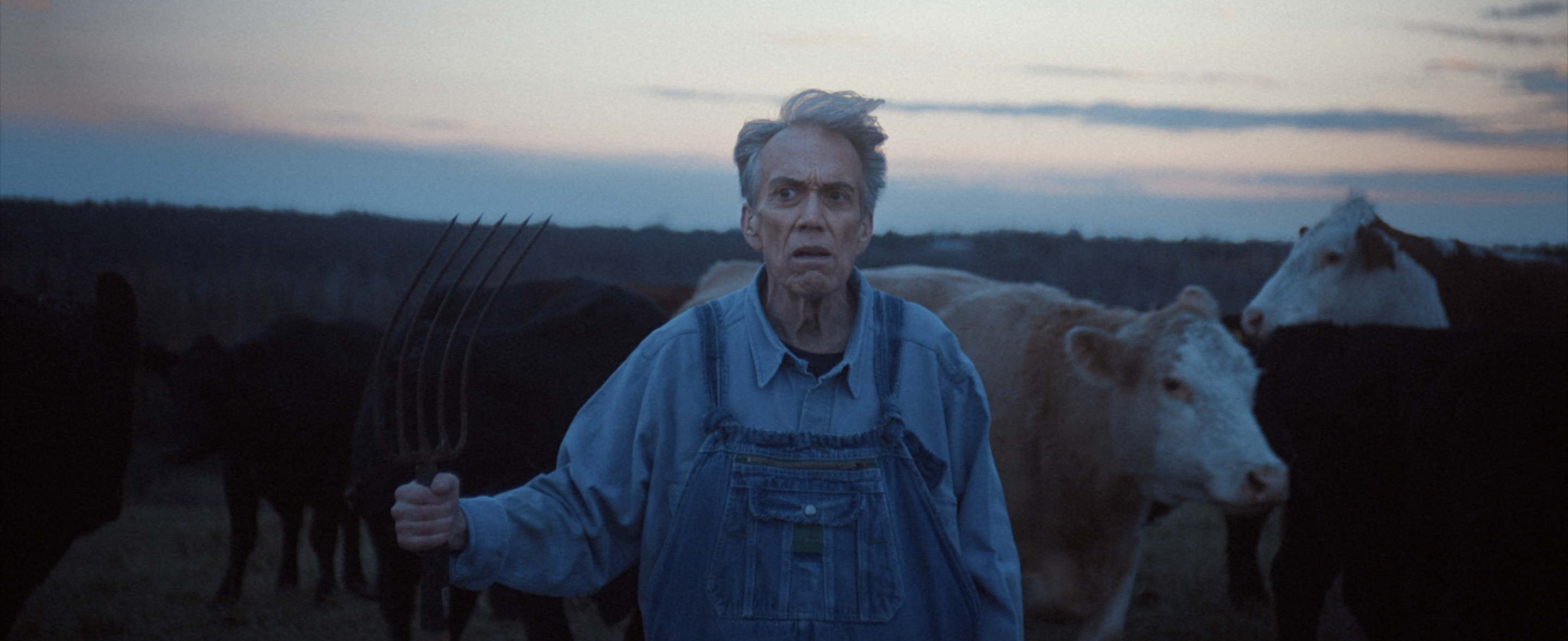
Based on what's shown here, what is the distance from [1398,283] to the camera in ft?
21.5

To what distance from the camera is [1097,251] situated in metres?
29.6

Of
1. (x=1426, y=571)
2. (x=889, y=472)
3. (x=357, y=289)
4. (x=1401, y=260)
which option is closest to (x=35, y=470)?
(x=889, y=472)

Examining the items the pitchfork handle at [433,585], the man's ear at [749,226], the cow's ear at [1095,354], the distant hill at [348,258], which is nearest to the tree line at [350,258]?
the distant hill at [348,258]

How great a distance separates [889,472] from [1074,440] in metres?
2.81

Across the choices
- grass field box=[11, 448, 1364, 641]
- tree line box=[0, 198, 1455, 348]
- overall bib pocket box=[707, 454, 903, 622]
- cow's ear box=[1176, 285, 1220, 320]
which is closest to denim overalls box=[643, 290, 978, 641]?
overall bib pocket box=[707, 454, 903, 622]

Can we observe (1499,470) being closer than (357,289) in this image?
Yes

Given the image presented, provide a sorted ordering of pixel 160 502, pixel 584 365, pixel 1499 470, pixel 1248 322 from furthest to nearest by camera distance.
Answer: pixel 160 502, pixel 1248 322, pixel 584 365, pixel 1499 470

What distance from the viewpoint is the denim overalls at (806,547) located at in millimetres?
1876

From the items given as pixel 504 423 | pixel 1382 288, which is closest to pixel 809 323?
pixel 504 423

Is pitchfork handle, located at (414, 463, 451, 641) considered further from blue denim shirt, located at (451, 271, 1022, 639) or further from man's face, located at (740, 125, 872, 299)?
man's face, located at (740, 125, 872, 299)

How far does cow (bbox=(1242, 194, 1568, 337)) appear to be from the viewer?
650 centimetres

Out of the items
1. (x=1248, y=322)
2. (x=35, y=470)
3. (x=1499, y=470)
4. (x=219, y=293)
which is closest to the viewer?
(x=1499, y=470)

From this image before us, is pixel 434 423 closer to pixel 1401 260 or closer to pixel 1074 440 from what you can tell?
pixel 1074 440

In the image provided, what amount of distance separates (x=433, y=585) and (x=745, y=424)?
2.16 feet
